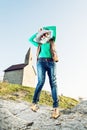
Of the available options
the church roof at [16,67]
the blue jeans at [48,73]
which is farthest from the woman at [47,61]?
the church roof at [16,67]

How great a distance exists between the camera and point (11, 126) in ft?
17.5

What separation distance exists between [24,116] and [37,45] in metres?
1.91

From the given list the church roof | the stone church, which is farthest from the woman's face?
the church roof

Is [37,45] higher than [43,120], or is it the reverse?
[37,45]

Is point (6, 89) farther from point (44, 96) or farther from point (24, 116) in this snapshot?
point (24, 116)

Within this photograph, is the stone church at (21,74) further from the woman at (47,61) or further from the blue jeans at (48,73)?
the blue jeans at (48,73)

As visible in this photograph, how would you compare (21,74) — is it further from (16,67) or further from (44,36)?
(44,36)

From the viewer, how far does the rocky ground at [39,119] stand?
5156 millimetres

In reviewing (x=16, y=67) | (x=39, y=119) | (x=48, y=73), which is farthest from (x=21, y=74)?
(x=39, y=119)

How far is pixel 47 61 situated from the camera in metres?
6.02

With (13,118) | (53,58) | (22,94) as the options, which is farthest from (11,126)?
(22,94)

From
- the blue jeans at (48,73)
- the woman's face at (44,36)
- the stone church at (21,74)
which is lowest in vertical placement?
the stone church at (21,74)

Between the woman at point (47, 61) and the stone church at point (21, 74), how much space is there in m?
49.6

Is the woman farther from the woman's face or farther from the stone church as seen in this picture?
the stone church
